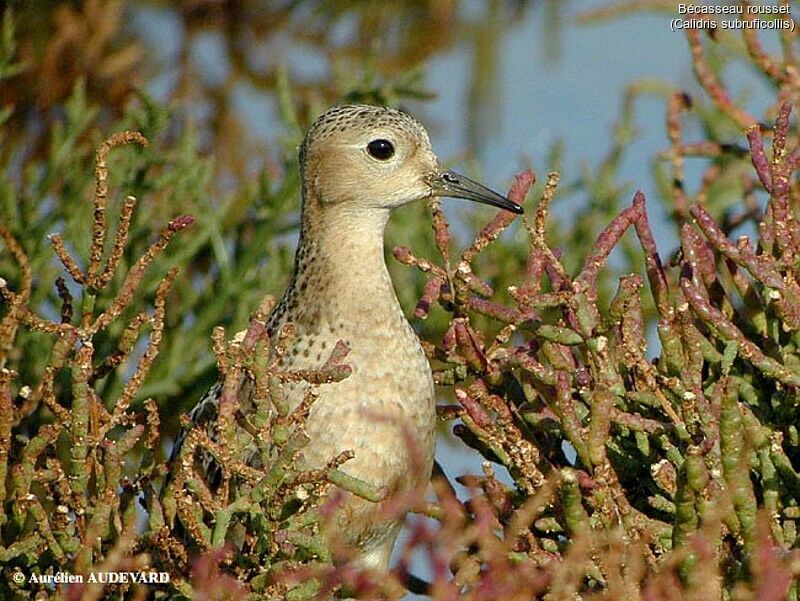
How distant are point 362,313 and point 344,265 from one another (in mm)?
136

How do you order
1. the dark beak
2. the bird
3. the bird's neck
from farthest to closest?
the dark beak → the bird's neck → the bird

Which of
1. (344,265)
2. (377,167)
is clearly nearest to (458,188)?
(377,167)

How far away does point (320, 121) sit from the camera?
10.7 feet

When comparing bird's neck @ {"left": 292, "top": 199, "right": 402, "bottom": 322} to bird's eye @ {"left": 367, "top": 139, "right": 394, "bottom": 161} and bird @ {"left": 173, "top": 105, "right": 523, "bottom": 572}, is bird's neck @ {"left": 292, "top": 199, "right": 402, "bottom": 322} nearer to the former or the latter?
bird @ {"left": 173, "top": 105, "right": 523, "bottom": 572}

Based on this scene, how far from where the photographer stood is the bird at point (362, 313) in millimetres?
2773

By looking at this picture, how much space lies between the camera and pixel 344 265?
9.95 feet

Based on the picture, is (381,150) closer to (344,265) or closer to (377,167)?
(377,167)

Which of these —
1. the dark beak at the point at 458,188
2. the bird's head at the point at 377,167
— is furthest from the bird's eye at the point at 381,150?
the dark beak at the point at 458,188

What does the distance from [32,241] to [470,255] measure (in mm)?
2119

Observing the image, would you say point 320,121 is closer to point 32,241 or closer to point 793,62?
point 793,62

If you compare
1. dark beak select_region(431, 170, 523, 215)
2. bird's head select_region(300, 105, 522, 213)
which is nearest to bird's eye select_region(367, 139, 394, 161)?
bird's head select_region(300, 105, 522, 213)

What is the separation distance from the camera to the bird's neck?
2969mm

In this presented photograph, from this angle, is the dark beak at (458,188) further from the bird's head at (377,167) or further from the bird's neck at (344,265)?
the bird's neck at (344,265)

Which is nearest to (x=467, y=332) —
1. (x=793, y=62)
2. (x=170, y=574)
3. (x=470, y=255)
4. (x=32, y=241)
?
(x=470, y=255)
